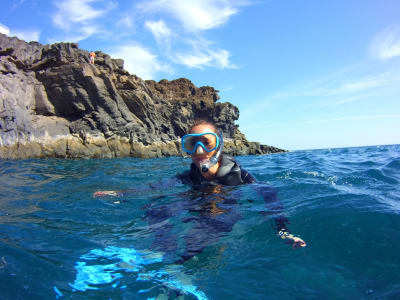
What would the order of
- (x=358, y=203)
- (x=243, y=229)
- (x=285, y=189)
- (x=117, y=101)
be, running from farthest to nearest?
(x=117, y=101), (x=285, y=189), (x=358, y=203), (x=243, y=229)

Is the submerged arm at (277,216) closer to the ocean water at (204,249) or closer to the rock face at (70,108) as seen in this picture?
the ocean water at (204,249)

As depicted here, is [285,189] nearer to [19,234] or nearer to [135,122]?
[19,234]

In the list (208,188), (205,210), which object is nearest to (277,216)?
(205,210)

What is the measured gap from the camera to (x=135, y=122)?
21.5m

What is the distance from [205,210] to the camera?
8.93 feet

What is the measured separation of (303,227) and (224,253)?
0.86 metres

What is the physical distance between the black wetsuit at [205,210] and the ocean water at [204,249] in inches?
0.7

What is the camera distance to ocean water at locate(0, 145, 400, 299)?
151 cm

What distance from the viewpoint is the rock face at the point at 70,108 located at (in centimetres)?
1483

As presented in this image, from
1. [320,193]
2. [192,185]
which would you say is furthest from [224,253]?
[320,193]

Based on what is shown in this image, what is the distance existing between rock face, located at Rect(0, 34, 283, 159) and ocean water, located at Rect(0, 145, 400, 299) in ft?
45.9

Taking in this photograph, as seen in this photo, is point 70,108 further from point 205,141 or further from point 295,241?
point 295,241

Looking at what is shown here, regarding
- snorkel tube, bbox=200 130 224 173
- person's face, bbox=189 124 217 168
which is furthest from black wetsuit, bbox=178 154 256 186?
person's face, bbox=189 124 217 168

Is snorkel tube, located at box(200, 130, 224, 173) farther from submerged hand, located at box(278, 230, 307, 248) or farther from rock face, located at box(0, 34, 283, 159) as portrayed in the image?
rock face, located at box(0, 34, 283, 159)
